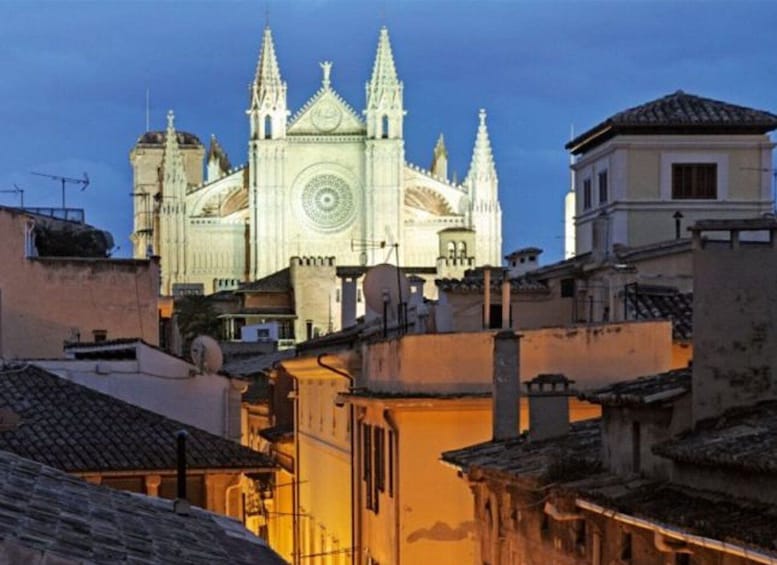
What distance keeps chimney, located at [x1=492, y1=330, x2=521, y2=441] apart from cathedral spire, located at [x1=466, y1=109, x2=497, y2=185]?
11947cm

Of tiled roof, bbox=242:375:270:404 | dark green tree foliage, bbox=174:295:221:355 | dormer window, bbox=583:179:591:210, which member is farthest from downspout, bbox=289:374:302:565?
dark green tree foliage, bbox=174:295:221:355

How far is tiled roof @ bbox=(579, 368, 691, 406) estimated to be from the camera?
13.5 m

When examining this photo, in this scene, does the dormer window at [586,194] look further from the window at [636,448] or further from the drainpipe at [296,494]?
the window at [636,448]

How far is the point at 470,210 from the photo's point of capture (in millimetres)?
138250

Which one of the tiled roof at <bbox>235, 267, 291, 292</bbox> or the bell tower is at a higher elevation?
the bell tower

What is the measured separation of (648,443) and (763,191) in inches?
1052

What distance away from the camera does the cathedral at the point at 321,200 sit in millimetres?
136250

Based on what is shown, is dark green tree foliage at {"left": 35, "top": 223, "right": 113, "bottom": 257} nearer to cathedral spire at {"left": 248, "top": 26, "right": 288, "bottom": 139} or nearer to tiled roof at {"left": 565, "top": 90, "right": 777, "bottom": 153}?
tiled roof at {"left": 565, "top": 90, "right": 777, "bottom": 153}

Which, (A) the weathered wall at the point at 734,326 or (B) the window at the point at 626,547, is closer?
(B) the window at the point at 626,547

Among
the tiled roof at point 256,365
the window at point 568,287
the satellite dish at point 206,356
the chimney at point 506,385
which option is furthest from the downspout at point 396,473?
the tiled roof at point 256,365

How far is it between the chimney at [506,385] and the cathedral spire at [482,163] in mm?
119469

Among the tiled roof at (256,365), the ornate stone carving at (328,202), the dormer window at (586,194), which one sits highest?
the ornate stone carving at (328,202)

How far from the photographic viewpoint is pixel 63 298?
34312mm

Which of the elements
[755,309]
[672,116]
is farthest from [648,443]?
[672,116]
